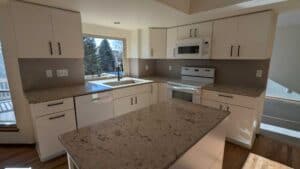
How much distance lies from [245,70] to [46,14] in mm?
3235

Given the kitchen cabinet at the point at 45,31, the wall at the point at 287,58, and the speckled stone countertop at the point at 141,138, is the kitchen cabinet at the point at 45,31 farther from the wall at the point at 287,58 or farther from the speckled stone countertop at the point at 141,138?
the wall at the point at 287,58

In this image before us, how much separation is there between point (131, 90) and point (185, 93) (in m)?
1.02

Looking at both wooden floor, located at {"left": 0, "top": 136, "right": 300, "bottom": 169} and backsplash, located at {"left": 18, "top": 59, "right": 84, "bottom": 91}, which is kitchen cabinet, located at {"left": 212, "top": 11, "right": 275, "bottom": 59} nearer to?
wooden floor, located at {"left": 0, "top": 136, "right": 300, "bottom": 169}

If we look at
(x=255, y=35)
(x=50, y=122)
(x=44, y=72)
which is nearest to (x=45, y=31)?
(x=44, y=72)

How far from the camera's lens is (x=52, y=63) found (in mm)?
2496

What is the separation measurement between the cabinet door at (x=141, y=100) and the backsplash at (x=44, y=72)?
108 cm

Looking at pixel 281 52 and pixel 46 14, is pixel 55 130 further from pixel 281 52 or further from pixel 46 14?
pixel 281 52

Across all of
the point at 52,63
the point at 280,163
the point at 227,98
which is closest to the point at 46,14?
the point at 52,63

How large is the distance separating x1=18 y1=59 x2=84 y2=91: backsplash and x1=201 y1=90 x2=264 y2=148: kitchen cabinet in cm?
234

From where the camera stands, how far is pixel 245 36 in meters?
2.39

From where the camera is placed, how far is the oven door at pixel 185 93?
2723 millimetres

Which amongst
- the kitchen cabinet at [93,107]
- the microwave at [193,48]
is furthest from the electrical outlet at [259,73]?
the kitchen cabinet at [93,107]

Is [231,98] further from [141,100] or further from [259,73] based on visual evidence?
[141,100]

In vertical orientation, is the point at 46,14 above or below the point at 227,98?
above
